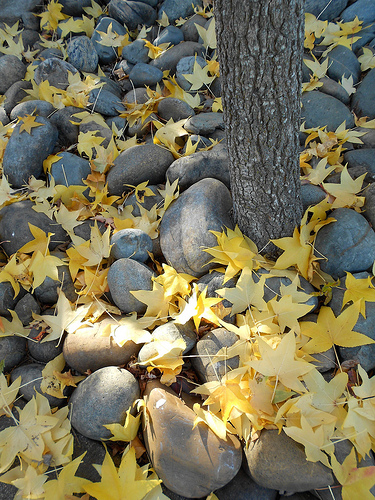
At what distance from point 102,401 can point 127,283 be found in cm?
52

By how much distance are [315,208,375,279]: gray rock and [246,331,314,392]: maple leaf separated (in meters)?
0.57

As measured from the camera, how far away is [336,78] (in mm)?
2502

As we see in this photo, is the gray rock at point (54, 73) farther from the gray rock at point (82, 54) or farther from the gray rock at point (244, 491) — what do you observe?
the gray rock at point (244, 491)

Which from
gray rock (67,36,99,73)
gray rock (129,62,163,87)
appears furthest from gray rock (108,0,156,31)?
gray rock (129,62,163,87)

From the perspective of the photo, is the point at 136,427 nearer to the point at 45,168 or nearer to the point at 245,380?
the point at 245,380

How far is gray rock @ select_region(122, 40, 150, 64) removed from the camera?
2939mm

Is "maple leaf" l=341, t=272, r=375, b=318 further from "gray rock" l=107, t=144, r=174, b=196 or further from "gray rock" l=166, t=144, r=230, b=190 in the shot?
"gray rock" l=107, t=144, r=174, b=196

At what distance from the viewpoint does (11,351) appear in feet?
5.53

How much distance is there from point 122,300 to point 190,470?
760 mm

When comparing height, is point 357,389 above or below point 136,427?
above

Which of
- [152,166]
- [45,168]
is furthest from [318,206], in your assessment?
[45,168]

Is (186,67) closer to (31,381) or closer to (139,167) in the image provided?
(139,167)

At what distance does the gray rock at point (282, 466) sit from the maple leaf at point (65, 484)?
1.89 ft

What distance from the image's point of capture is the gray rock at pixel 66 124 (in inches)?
96.0
